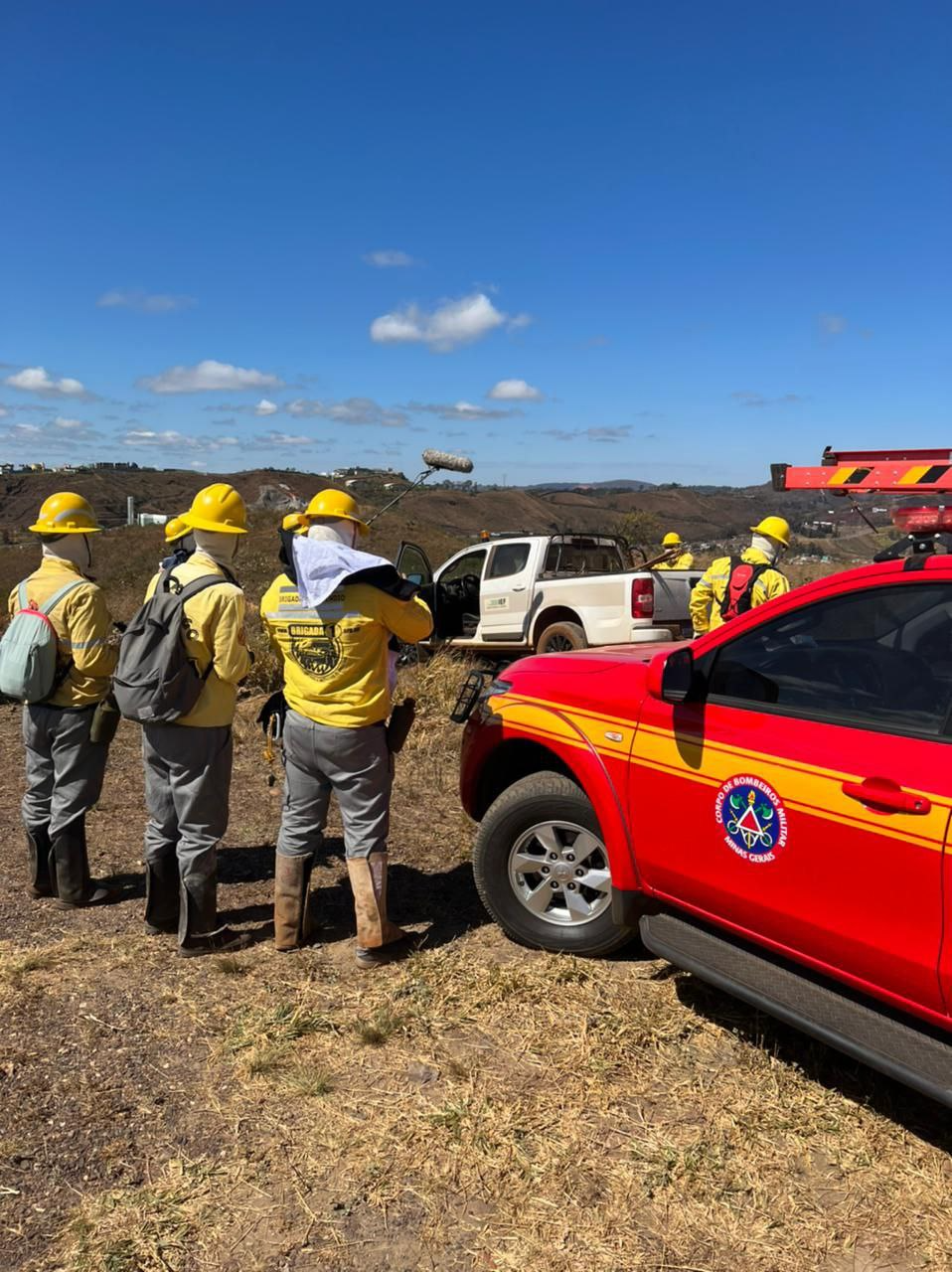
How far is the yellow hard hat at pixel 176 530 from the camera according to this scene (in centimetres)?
442

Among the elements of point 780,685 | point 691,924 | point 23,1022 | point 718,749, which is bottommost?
point 23,1022

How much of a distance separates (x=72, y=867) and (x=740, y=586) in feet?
15.3

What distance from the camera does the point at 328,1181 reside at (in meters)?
2.68

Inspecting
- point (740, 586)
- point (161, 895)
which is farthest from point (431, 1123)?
point (740, 586)

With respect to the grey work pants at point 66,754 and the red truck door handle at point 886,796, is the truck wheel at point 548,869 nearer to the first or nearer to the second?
the red truck door handle at point 886,796

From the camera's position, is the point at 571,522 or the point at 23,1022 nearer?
the point at 23,1022

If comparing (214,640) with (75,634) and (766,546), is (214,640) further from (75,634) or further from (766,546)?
(766,546)

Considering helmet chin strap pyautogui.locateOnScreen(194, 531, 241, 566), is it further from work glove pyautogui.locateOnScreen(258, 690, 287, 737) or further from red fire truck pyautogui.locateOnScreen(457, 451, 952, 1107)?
red fire truck pyautogui.locateOnScreen(457, 451, 952, 1107)

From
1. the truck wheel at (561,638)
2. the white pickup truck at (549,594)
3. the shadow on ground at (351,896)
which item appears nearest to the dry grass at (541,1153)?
the shadow on ground at (351,896)

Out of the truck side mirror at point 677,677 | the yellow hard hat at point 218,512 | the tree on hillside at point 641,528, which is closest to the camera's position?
the truck side mirror at point 677,677

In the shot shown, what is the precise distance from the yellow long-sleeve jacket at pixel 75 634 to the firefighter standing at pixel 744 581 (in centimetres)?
414

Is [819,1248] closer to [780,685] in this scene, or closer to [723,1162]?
[723,1162]

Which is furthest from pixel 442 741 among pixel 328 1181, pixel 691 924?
pixel 328 1181

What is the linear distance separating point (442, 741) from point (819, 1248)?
17.8ft
